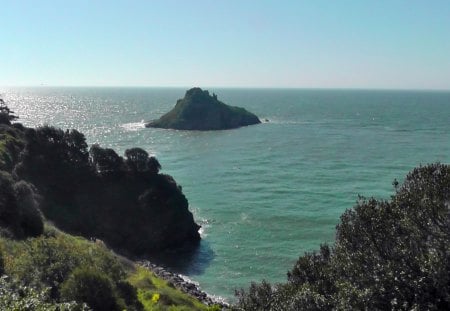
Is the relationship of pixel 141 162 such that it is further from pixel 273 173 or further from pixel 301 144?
pixel 301 144

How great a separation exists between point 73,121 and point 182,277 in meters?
160

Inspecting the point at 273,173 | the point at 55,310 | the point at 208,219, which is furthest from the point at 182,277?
the point at 273,173

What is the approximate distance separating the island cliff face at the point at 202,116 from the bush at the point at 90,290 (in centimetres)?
14906

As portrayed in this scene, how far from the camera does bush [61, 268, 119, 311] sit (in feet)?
81.1

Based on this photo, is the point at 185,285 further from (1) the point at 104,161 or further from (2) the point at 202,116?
(2) the point at 202,116

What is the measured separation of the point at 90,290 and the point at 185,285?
69.3ft

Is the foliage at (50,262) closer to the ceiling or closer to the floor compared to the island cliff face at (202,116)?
closer to the floor

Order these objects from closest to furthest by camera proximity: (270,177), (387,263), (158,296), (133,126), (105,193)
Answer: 1. (387,263)
2. (158,296)
3. (105,193)
4. (270,177)
5. (133,126)

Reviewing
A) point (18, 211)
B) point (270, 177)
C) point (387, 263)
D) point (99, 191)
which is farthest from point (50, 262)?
point (270, 177)

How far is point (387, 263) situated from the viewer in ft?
63.1

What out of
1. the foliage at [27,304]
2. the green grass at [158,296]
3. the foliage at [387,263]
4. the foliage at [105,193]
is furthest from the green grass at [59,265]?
the foliage at [105,193]

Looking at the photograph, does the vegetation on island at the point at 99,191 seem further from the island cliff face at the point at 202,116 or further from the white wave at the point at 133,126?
the island cliff face at the point at 202,116

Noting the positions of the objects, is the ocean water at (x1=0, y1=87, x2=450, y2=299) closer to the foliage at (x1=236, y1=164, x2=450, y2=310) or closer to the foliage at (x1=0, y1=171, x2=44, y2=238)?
the foliage at (x1=0, y1=171, x2=44, y2=238)

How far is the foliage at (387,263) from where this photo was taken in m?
17.2
